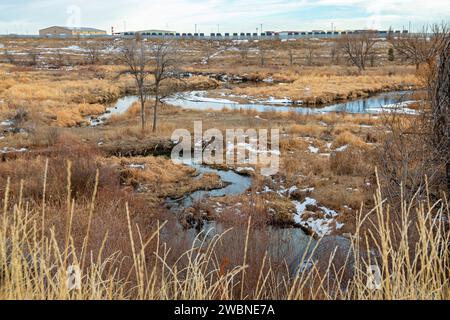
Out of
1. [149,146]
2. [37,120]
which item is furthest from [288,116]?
[37,120]

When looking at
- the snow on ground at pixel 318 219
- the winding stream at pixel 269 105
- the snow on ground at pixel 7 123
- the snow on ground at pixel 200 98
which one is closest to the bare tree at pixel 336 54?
the winding stream at pixel 269 105

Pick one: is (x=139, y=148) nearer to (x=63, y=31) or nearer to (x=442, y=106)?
(x=442, y=106)

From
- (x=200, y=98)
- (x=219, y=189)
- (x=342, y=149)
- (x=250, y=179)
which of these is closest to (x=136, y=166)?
(x=219, y=189)

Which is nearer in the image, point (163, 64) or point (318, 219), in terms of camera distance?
point (318, 219)

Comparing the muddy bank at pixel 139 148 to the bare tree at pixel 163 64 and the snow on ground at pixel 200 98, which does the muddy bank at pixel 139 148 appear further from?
the snow on ground at pixel 200 98

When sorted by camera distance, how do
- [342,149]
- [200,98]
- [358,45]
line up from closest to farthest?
[342,149] < [200,98] < [358,45]

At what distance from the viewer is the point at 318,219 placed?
12.4m

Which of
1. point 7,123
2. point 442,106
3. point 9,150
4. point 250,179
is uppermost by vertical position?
point 442,106

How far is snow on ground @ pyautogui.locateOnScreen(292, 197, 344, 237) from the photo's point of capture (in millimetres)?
11633

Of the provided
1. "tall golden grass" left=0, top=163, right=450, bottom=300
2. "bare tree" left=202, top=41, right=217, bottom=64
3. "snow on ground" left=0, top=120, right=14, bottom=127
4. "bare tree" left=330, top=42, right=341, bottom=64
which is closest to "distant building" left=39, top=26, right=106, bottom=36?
"bare tree" left=202, top=41, right=217, bottom=64

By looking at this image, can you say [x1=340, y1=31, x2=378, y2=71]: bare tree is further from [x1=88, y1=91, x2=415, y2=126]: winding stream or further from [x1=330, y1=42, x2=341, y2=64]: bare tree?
[x1=88, y1=91, x2=415, y2=126]: winding stream
